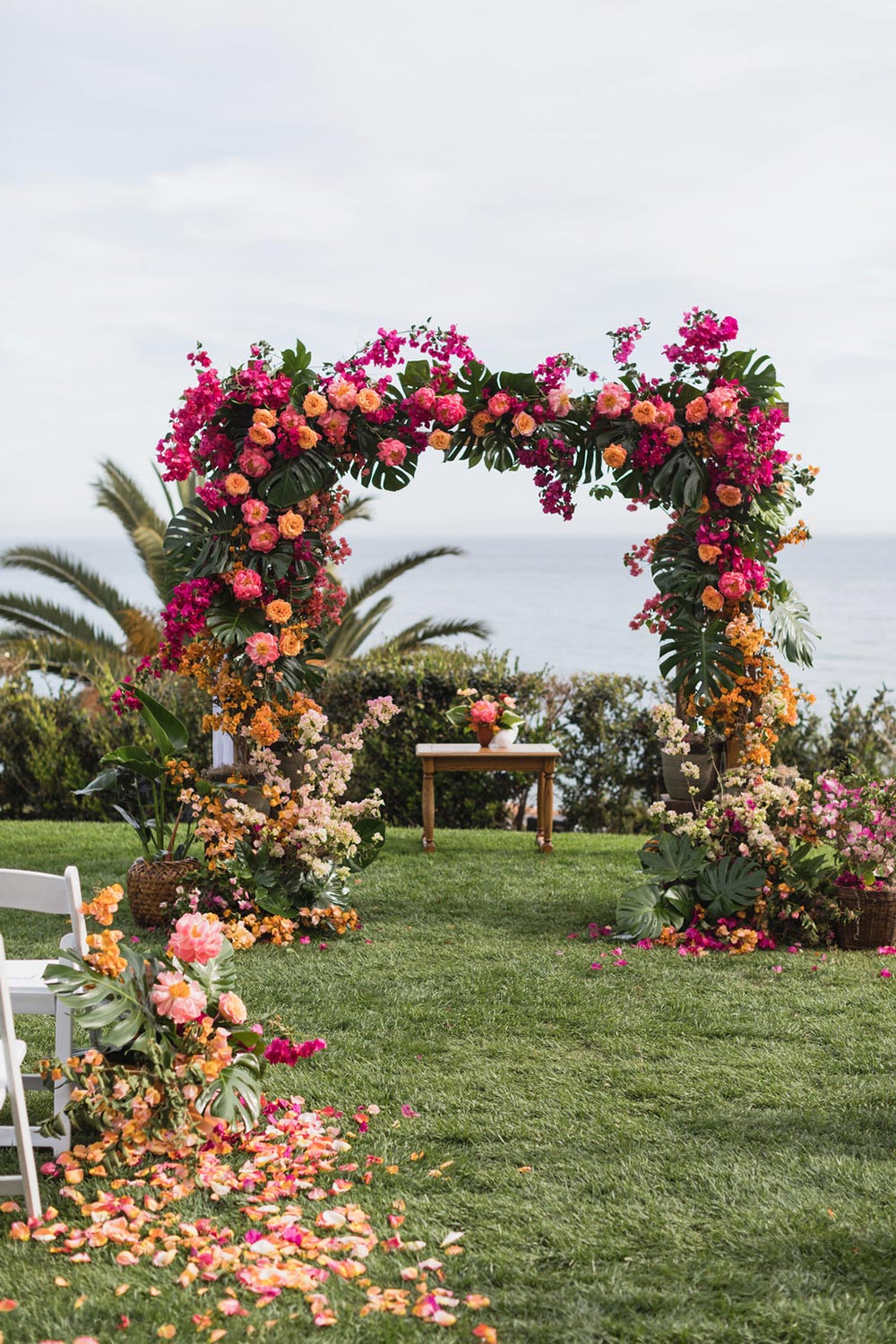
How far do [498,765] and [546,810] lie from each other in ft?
1.45

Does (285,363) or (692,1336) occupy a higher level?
(285,363)

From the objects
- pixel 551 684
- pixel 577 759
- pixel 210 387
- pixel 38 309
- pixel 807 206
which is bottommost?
pixel 577 759

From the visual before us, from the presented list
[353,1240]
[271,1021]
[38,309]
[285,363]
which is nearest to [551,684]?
[285,363]

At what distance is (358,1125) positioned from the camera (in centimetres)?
334

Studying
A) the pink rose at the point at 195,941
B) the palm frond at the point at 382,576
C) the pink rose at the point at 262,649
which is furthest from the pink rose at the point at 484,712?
the pink rose at the point at 195,941

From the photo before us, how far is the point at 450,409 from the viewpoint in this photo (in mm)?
5715

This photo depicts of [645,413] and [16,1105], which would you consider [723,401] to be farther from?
[16,1105]

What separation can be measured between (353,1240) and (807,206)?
38.4 feet

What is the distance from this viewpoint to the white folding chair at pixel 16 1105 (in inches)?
101

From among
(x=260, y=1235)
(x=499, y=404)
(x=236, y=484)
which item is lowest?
(x=260, y=1235)

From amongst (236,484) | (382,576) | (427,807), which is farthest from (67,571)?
(236,484)

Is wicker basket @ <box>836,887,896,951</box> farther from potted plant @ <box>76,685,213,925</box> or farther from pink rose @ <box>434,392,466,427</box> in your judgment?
potted plant @ <box>76,685,213,925</box>

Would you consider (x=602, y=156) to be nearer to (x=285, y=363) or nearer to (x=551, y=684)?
(x=551, y=684)

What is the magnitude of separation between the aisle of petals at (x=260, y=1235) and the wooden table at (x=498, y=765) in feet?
14.0
